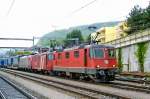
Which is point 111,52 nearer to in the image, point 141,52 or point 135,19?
point 141,52

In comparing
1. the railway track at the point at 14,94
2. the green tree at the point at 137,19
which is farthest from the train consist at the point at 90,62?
the green tree at the point at 137,19

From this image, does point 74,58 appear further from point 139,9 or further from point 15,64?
point 15,64

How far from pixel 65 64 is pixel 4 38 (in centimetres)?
5662

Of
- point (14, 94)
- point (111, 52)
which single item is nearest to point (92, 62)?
point (111, 52)

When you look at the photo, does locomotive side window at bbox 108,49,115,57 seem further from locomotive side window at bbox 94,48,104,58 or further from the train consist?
locomotive side window at bbox 94,48,104,58

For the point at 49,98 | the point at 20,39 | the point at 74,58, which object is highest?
the point at 20,39

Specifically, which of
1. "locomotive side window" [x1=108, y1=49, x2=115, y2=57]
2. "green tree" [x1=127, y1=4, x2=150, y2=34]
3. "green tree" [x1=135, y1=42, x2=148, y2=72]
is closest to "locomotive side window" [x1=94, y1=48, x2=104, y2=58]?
"locomotive side window" [x1=108, y1=49, x2=115, y2=57]

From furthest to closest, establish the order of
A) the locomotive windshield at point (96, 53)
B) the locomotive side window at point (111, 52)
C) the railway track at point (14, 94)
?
the locomotive side window at point (111, 52)
the locomotive windshield at point (96, 53)
the railway track at point (14, 94)

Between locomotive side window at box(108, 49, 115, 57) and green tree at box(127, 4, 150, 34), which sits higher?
green tree at box(127, 4, 150, 34)

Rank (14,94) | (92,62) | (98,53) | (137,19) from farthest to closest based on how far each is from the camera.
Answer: (137,19)
(98,53)
(92,62)
(14,94)

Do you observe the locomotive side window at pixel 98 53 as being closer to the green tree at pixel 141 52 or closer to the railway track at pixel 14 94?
the railway track at pixel 14 94

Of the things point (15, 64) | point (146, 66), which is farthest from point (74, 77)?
point (15, 64)

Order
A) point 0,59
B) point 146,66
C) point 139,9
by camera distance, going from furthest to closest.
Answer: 1. point 0,59
2. point 139,9
3. point 146,66

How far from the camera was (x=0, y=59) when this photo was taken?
4904 inches
